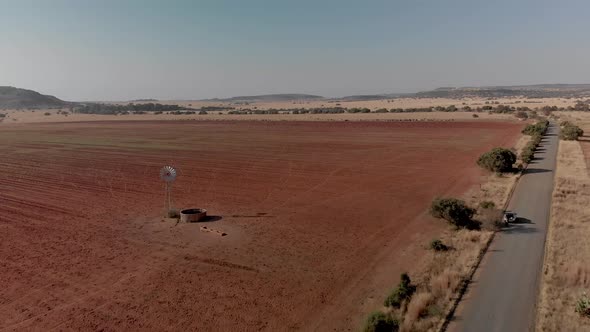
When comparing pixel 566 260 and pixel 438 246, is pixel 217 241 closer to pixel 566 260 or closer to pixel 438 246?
pixel 438 246

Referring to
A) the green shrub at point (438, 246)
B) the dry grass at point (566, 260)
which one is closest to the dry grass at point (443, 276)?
the green shrub at point (438, 246)

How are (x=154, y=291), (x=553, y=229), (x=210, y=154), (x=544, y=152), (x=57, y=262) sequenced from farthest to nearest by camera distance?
1. (x=210, y=154)
2. (x=544, y=152)
3. (x=553, y=229)
4. (x=57, y=262)
5. (x=154, y=291)

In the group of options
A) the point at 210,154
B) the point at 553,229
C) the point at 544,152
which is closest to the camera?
the point at 553,229

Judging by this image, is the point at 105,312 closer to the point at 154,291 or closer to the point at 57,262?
the point at 154,291

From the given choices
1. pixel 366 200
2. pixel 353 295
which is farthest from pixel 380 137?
pixel 353 295

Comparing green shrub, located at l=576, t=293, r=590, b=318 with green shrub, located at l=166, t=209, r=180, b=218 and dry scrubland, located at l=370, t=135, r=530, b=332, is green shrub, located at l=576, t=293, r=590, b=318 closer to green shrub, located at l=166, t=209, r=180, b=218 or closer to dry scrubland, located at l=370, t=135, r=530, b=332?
dry scrubland, located at l=370, t=135, r=530, b=332

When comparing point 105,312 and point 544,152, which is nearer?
point 105,312
